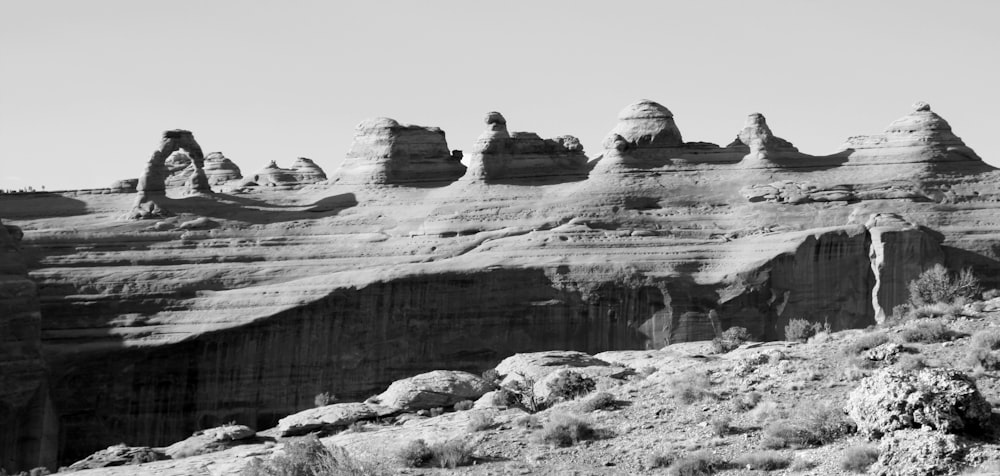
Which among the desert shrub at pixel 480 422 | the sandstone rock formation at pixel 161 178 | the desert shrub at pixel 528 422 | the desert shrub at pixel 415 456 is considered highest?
the sandstone rock formation at pixel 161 178

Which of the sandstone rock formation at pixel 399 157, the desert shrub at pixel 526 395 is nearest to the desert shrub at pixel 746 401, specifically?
the desert shrub at pixel 526 395

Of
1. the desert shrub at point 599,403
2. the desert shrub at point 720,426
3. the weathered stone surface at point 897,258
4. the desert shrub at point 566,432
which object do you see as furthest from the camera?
the weathered stone surface at point 897,258

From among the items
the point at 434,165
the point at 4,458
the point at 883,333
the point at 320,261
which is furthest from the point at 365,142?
the point at 883,333

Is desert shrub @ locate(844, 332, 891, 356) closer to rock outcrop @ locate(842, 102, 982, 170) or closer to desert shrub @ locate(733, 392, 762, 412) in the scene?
desert shrub @ locate(733, 392, 762, 412)

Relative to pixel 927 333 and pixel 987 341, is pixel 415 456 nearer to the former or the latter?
pixel 927 333

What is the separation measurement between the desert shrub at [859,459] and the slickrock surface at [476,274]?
110 ft

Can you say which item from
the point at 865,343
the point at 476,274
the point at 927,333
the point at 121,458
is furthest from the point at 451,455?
the point at 476,274

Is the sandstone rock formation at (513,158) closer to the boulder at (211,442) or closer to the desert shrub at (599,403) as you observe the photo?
the boulder at (211,442)

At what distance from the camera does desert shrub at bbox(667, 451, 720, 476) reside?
23953mm

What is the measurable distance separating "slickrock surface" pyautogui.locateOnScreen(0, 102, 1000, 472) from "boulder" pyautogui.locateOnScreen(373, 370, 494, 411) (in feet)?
64.4

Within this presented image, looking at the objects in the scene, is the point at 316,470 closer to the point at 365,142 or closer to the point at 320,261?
the point at 320,261

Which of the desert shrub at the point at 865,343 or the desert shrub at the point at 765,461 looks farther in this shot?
the desert shrub at the point at 865,343

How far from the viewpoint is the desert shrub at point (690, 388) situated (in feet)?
90.5

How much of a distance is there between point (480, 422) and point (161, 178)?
41.4 meters
